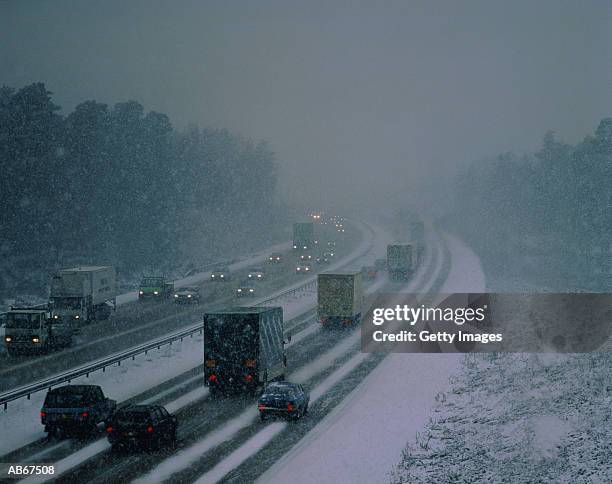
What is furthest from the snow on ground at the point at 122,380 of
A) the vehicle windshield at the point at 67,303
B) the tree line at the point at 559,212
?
the tree line at the point at 559,212

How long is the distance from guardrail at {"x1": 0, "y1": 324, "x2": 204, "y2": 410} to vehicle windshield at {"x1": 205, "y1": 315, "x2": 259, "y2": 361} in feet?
22.1

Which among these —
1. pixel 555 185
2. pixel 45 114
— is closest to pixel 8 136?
pixel 45 114

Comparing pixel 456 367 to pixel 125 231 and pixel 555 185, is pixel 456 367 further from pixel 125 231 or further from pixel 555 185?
pixel 555 185

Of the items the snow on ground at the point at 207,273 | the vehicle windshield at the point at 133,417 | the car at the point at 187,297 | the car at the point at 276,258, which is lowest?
the snow on ground at the point at 207,273

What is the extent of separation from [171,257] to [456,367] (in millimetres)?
70930

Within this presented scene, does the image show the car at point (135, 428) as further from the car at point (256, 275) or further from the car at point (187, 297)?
the car at point (256, 275)

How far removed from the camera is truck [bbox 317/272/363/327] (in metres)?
47.5

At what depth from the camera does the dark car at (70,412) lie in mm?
23766

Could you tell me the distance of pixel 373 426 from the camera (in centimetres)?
2588

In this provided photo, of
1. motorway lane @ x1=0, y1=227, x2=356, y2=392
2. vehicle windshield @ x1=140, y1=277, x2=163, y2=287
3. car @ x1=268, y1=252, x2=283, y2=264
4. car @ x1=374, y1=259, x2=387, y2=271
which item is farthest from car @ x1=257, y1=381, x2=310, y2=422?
car @ x1=268, y1=252, x2=283, y2=264

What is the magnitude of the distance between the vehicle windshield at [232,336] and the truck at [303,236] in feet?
252

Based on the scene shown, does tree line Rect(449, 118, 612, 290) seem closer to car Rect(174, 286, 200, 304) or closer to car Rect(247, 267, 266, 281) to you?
car Rect(247, 267, 266, 281)

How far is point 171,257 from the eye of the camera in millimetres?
100500

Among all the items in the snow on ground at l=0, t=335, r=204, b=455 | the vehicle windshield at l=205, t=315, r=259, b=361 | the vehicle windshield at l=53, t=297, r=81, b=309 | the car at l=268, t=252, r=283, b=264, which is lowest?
the car at l=268, t=252, r=283, b=264
